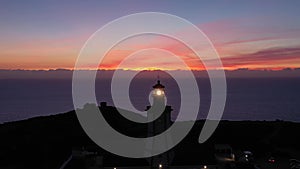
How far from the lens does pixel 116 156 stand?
1877 cm

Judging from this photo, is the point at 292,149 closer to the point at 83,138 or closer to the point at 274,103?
the point at 83,138

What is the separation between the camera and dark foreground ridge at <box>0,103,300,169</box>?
1853 centimetres

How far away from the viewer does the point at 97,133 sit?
1196 inches

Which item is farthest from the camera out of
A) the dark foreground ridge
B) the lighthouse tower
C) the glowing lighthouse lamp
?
the glowing lighthouse lamp

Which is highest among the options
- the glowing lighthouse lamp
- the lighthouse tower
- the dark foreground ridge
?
the glowing lighthouse lamp

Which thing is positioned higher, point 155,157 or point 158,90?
point 158,90

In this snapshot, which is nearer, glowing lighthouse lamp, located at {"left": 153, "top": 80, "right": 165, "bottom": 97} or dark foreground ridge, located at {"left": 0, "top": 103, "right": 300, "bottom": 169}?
dark foreground ridge, located at {"left": 0, "top": 103, "right": 300, "bottom": 169}

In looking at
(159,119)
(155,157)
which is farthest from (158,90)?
(155,157)

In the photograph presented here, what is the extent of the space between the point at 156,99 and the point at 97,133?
12486mm

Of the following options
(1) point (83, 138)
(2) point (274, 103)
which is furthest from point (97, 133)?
(2) point (274, 103)

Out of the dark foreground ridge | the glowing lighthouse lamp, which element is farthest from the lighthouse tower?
the dark foreground ridge

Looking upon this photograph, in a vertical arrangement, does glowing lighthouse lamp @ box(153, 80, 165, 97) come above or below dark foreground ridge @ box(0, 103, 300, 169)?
above

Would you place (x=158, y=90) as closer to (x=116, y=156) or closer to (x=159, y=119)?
(x=159, y=119)

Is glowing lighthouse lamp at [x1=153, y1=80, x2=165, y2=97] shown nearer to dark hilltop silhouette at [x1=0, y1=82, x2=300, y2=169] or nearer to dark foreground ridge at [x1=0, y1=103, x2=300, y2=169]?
dark hilltop silhouette at [x1=0, y1=82, x2=300, y2=169]
